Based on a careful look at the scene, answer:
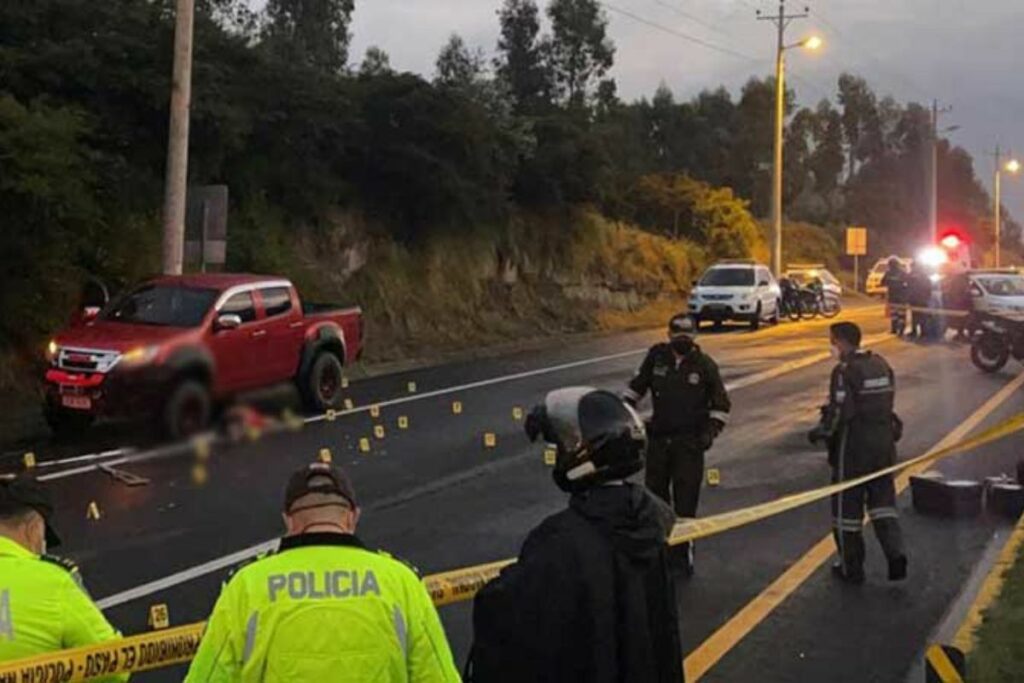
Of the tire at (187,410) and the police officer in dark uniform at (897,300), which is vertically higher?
the tire at (187,410)

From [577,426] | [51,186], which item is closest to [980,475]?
[577,426]

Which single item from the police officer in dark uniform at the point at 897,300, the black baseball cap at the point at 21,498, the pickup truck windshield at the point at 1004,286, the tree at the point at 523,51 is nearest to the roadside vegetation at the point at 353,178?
the tree at the point at 523,51

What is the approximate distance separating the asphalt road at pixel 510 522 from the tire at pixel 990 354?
13.1 ft

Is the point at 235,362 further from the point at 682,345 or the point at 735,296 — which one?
the point at 735,296

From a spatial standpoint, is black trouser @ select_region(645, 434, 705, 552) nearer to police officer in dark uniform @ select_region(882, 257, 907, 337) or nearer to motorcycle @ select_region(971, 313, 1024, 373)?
motorcycle @ select_region(971, 313, 1024, 373)

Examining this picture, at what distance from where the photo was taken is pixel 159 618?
6.89 meters

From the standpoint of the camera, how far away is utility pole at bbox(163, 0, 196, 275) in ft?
57.1

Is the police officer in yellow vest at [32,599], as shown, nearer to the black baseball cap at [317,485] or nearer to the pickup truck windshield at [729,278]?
the black baseball cap at [317,485]

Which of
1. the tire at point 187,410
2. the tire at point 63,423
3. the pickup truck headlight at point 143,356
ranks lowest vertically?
the tire at point 63,423

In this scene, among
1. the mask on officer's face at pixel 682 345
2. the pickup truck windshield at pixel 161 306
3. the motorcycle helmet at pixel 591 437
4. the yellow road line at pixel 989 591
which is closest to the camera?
the motorcycle helmet at pixel 591 437

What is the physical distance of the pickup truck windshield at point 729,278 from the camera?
35.2 meters

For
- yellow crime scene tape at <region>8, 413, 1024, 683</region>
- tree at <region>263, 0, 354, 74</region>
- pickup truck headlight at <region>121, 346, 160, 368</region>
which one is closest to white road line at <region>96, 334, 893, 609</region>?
yellow crime scene tape at <region>8, 413, 1024, 683</region>

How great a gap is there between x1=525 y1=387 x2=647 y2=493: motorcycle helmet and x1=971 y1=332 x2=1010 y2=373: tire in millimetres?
20500

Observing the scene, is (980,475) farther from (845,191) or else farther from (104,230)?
(845,191)
